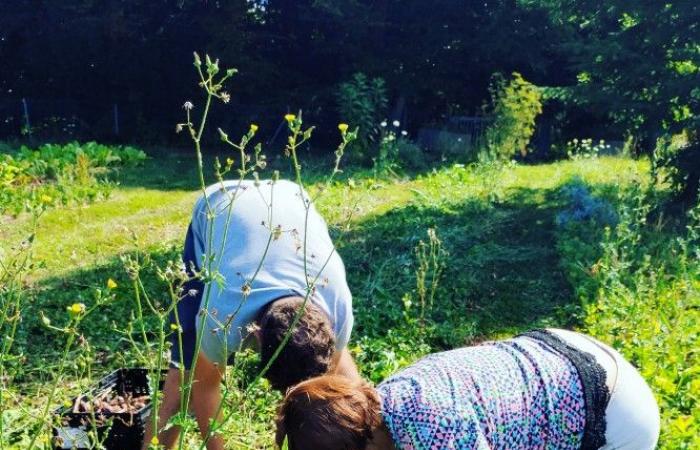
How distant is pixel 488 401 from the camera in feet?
6.87

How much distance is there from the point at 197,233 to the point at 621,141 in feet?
45.9

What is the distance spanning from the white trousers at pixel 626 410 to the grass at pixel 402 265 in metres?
0.91

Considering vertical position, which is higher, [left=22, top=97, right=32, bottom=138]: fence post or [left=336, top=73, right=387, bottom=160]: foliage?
[left=336, top=73, right=387, bottom=160]: foliage

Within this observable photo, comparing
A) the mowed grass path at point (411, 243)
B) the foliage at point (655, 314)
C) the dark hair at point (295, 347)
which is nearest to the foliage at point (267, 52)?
the mowed grass path at point (411, 243)

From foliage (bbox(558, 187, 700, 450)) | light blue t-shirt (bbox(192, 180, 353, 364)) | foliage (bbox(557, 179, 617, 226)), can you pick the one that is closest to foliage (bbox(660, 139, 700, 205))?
foliage (bbox(557, 179, 617, 226))

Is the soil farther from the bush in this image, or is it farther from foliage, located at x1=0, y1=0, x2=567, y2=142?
foliage, located at x1=0, y1=0, x2=567, y2=142

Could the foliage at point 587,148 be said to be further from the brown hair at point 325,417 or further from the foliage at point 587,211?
the brown hair at point 325,417

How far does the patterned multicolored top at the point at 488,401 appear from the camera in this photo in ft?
6.56

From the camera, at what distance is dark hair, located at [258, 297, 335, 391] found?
210cm

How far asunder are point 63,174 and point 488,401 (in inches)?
315

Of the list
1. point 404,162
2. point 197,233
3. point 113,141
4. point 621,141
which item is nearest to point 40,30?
point 113,141

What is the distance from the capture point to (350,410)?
6.24 ft

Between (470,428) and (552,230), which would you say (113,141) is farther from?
(470,428)

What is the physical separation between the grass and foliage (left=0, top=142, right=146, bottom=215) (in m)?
0.23
